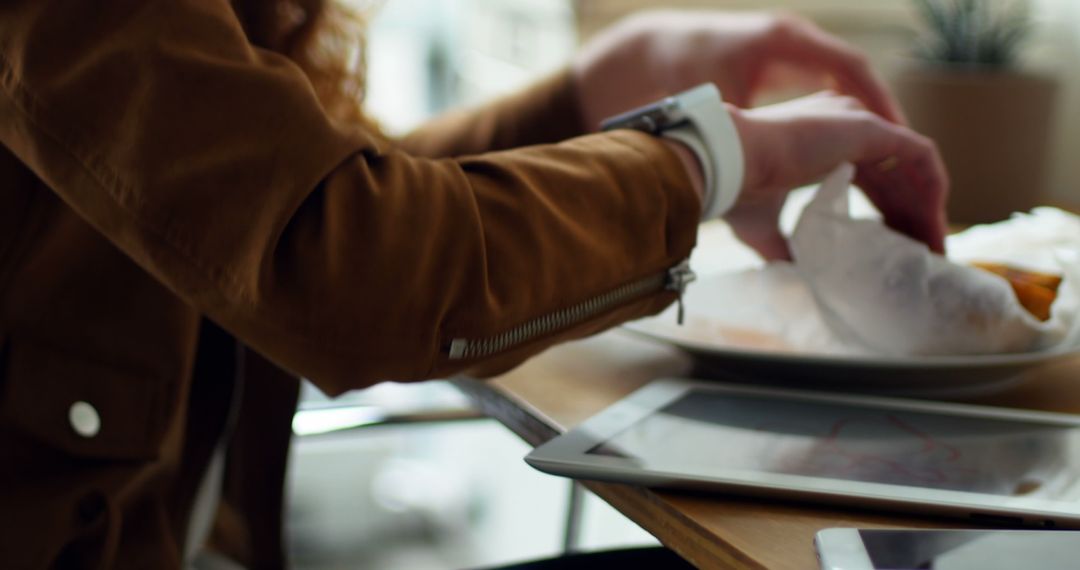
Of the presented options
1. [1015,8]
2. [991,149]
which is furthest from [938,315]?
[1015,8]

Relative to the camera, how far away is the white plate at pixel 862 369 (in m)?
0.54

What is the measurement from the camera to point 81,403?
0.53 m

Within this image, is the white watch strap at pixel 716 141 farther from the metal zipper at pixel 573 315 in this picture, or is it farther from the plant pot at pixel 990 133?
the plant pot at pixel 990 133

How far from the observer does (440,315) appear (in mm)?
447

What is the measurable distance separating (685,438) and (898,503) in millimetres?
102

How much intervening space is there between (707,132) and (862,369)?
0.15 m

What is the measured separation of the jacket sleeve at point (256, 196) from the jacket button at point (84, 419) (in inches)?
5.3

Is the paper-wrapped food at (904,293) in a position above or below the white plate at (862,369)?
above

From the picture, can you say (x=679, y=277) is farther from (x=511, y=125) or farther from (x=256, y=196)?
(x=511, y=125)

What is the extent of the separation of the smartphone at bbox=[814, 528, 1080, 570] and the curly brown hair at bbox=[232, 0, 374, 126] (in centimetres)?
39

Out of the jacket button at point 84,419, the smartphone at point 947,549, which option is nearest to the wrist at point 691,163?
the smartphone at point 947,549

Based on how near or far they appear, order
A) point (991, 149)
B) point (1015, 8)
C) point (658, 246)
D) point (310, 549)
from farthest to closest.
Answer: point (310, 549) → point (1015, 8) → point (991, 149) → point (658, 246)

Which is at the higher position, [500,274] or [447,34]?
[500,274]

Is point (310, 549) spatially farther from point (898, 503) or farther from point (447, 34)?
point (898, 503)
